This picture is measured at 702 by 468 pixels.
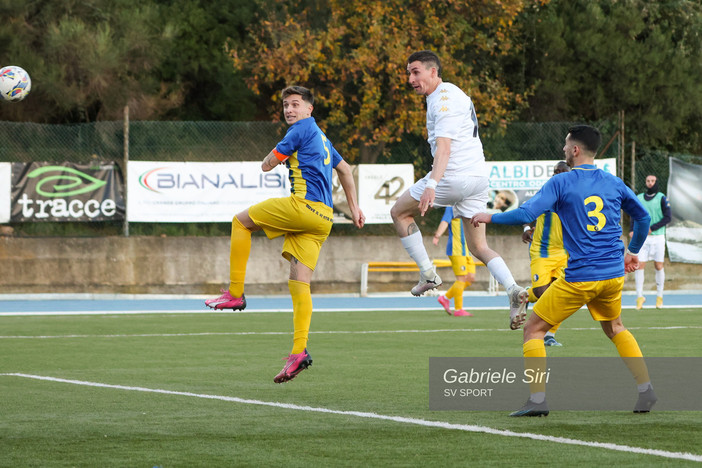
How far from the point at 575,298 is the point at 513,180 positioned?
17.7 metres

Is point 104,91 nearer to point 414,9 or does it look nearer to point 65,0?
point 65,0

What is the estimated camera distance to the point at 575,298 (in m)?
7.69

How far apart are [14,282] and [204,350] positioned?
462 inches

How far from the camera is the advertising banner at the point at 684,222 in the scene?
2617cm

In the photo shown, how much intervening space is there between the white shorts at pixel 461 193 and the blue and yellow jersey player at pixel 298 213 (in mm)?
827

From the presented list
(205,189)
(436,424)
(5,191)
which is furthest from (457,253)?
(436,424)

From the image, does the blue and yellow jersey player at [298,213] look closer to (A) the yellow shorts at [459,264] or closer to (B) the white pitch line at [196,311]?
(A) the yellow shorts at [459,264]

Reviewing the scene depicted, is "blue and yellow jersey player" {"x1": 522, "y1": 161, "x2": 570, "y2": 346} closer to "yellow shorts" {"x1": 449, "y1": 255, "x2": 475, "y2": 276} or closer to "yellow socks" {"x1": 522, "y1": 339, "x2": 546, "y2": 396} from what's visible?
"yellow shorts" {"x1": 449, "y1": 255, "x2": 475, "y2": 276}

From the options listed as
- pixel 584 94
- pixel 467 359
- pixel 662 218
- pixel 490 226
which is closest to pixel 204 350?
pixel 467 359

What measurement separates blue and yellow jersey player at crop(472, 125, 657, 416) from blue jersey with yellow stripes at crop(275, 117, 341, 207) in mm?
2235

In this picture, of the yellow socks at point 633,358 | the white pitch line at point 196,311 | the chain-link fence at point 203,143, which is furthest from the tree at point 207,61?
the yellow socks at point 633,358

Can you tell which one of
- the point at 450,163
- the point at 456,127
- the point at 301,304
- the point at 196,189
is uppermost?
the point at 456,127

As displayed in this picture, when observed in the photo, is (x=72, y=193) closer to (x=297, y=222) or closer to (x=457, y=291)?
(x=457, y=291)

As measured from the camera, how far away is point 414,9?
26484mm
